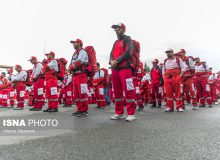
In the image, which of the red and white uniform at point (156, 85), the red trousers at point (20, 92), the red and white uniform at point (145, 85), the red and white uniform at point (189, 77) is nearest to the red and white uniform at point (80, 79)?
the red and white uniform at point (189, 77)

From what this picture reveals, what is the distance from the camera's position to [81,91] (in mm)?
6746

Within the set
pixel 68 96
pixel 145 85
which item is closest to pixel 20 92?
pixel 68 96

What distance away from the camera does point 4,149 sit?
2785 mm

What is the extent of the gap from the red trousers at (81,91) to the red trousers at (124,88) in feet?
3.77

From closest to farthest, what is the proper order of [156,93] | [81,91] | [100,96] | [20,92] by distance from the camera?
[81,91] → [20,92] → [156,93] → [100,96]

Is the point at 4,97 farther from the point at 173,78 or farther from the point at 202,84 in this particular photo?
the point at 202,84

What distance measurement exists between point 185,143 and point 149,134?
2.32 ft

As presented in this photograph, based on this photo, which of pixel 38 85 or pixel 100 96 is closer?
pixel 38 85

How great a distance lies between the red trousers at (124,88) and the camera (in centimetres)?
555

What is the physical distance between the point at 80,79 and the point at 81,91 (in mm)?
312

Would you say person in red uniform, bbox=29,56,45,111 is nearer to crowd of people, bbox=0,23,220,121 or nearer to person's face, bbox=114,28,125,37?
crowd of people, bbox=0,23,220,121

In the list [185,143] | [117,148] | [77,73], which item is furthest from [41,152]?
[77,73]

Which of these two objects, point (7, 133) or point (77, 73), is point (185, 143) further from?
point (77, 73)

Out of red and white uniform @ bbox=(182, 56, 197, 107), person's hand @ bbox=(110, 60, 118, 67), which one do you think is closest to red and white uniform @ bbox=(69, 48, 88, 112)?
person's hand @ bbox=(110, 60, 118, 67)
